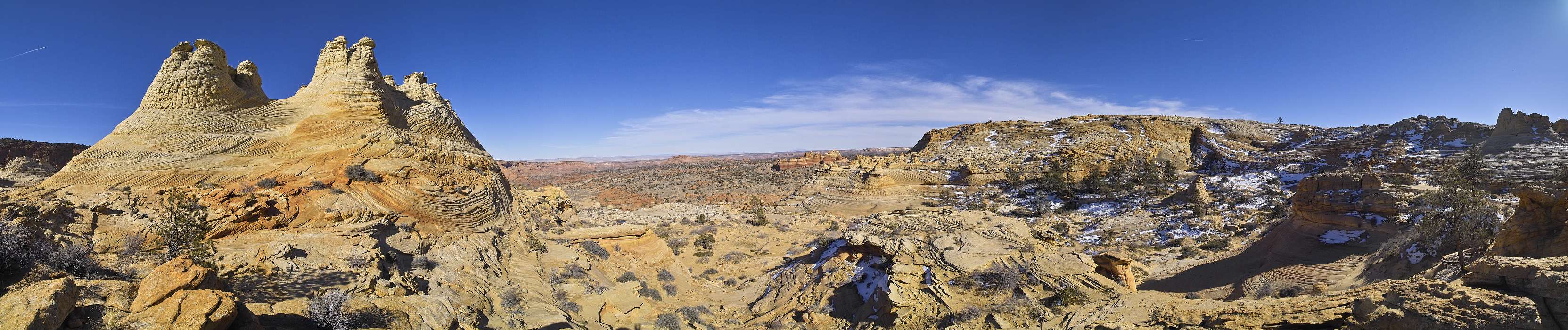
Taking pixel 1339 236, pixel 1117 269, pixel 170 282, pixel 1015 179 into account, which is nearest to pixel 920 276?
pixel 1117 269

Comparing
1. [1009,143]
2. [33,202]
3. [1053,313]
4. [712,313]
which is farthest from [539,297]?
[1009,143]

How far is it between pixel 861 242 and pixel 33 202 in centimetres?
1579

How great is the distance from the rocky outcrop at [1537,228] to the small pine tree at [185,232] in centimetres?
1809

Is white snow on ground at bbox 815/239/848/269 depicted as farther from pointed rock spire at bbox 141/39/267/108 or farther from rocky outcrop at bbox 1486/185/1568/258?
pointed rock spire at bbox 141/39/267/108

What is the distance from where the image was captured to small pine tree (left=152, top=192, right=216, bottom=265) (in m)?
7.23

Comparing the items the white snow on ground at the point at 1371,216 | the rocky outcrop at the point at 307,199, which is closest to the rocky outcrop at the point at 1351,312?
the rocky outcrop at the point at 307,199

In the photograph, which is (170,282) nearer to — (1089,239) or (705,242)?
(705,242)

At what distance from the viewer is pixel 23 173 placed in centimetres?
1313

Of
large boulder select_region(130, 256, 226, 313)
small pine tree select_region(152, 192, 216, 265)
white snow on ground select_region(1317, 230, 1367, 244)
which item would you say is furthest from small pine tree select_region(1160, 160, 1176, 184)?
small pine tree select_region(152, 192, 216, 265)

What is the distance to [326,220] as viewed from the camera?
1041 centimetres

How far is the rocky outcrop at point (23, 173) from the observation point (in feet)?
39.5

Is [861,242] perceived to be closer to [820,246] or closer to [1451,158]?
[820,246]

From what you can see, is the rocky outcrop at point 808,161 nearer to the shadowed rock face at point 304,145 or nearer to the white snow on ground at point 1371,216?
the shadowed rock face at point 304,145

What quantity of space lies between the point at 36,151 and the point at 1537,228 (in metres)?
53.4
